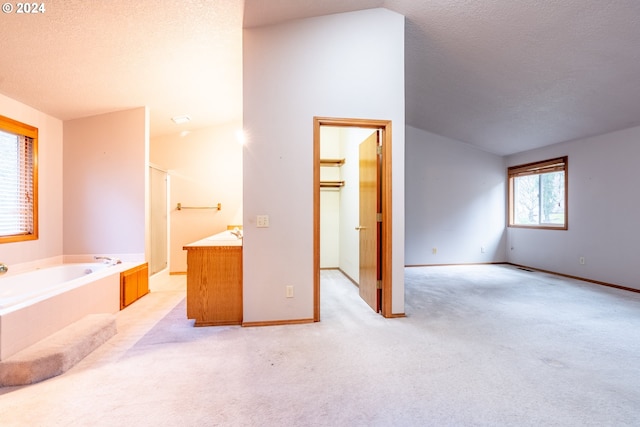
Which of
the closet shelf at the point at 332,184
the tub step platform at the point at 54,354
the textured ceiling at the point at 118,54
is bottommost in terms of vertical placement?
the tub step platform at the point at 54,354

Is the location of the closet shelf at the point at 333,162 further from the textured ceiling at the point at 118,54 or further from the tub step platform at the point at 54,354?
the tub step platform at the point at 54,354

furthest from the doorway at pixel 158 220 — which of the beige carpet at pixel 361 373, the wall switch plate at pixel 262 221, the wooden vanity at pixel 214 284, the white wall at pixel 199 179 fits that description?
the wall switch plate at pixel 262 221

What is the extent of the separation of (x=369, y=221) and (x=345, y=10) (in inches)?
84.6

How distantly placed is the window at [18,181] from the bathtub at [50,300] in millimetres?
476

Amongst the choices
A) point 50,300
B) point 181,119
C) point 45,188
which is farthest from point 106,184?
point 50,300

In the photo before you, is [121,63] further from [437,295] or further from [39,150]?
[437,295]

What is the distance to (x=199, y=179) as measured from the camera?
5.19 m

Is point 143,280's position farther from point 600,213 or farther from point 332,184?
point 600,213

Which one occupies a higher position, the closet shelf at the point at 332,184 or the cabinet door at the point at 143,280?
the closet shelf at the point at 332,184

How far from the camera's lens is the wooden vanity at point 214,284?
2.78 meters

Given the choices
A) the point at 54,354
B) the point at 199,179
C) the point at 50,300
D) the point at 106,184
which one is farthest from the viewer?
the point at 199,179

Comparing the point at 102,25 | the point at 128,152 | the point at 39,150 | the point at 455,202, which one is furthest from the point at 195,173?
the point at 455,202

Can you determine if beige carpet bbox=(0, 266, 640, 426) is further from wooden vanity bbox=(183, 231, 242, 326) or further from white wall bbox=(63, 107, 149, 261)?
white wall bbox=(63, 107, 149, 261)

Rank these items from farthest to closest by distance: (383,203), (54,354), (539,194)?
(539,194) → (383,203) → (54,354)
